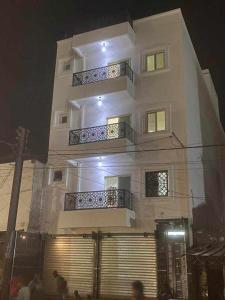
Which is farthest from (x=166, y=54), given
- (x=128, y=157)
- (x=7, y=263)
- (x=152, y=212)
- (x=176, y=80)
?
(x=7, y=263)

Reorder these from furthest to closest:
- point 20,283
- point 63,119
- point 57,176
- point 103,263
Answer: point 63,119, point 57,176, point 103,263, point 20,283

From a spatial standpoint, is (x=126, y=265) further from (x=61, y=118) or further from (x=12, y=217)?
(x=61, y=118)

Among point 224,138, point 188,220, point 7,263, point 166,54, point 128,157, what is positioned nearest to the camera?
point 7,263

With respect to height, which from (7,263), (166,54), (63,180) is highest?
(166,54)

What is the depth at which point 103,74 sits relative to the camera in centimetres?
2102

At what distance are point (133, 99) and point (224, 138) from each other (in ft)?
58.5

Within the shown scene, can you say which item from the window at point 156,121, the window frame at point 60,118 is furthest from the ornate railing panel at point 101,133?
the window frame at point 60,118

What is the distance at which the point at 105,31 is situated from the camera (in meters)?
21.3

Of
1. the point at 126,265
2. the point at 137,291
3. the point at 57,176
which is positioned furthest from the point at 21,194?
the point at 137,291

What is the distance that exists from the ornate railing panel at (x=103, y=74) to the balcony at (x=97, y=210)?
658cm

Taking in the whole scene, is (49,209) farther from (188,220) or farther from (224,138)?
(224,138)

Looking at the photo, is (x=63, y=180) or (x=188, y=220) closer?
(x=188, y=220)

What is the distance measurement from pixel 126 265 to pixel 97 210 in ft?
9.85

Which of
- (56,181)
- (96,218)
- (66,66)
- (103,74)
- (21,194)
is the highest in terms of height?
(66,66)
